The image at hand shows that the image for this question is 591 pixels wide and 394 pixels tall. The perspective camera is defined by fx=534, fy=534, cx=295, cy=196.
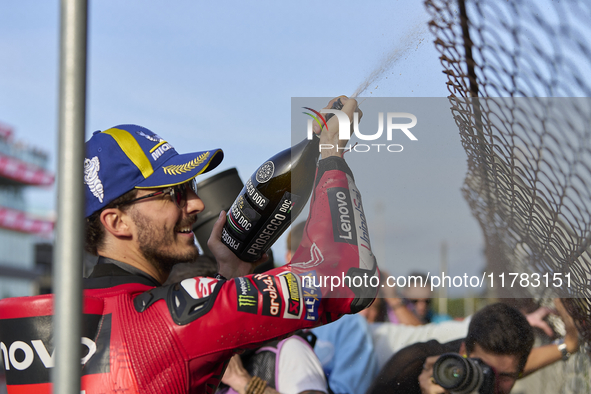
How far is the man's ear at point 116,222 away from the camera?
1425 mm

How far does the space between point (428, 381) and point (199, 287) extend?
1.11 m

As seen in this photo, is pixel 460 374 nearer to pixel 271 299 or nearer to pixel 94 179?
pixel 271 299

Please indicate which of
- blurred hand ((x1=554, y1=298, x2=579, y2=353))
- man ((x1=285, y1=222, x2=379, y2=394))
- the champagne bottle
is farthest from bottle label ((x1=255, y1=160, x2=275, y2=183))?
blurred hand ((x1=554, y1=298, x2=579, y2=353))

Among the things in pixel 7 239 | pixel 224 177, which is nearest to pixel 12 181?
pixel 7 239

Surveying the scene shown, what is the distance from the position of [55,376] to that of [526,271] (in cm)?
154

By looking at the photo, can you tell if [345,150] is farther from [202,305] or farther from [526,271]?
[526,271]

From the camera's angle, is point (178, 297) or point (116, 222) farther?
point (116, 222)

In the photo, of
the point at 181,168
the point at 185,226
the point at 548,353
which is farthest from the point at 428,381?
the point at 181,168

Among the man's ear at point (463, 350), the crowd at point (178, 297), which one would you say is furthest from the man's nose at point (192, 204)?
the man's ear at point (463, 350)

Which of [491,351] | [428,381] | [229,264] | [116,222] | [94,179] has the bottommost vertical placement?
[428,381]

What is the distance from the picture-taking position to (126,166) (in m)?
1.42

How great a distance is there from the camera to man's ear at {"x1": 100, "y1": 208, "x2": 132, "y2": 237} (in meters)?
1.42

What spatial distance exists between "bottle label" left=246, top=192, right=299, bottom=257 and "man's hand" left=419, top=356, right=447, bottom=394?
82 centimetres

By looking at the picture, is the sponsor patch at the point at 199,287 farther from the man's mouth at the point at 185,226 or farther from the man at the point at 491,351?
the man at the point at 491,351
